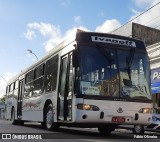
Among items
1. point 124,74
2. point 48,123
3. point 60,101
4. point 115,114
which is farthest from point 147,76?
point 48,123

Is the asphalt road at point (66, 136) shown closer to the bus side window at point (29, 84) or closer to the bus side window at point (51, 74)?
the bus side window at point (51, 74)

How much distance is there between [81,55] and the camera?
11.7 metres

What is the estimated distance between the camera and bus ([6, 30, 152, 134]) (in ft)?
37.3

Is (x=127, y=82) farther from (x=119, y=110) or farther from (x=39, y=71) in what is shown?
(x=39, y=71)

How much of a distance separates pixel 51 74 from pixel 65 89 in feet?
6.66

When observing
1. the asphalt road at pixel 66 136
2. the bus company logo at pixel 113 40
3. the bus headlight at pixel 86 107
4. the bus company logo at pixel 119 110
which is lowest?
the asphalt road at pixel 66 136

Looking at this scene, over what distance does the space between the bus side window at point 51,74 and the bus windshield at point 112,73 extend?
7.66ft

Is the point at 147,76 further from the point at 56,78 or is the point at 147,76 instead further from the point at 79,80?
the point at 56,78

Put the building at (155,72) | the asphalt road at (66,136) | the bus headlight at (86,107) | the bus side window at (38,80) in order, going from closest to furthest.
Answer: the asphalt road at (66,136) < the bus headlight at (86,107) < the bus side window at (38,80) < the building at (155,72)

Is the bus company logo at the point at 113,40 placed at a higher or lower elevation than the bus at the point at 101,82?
higher

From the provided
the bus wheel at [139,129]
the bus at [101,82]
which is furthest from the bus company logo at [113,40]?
the bus wheel at [139,129]

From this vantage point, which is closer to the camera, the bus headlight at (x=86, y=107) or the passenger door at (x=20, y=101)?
the bus headlight at (x=86, y=107)

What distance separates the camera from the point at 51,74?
47.1ft

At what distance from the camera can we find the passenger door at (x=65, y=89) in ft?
39.2
